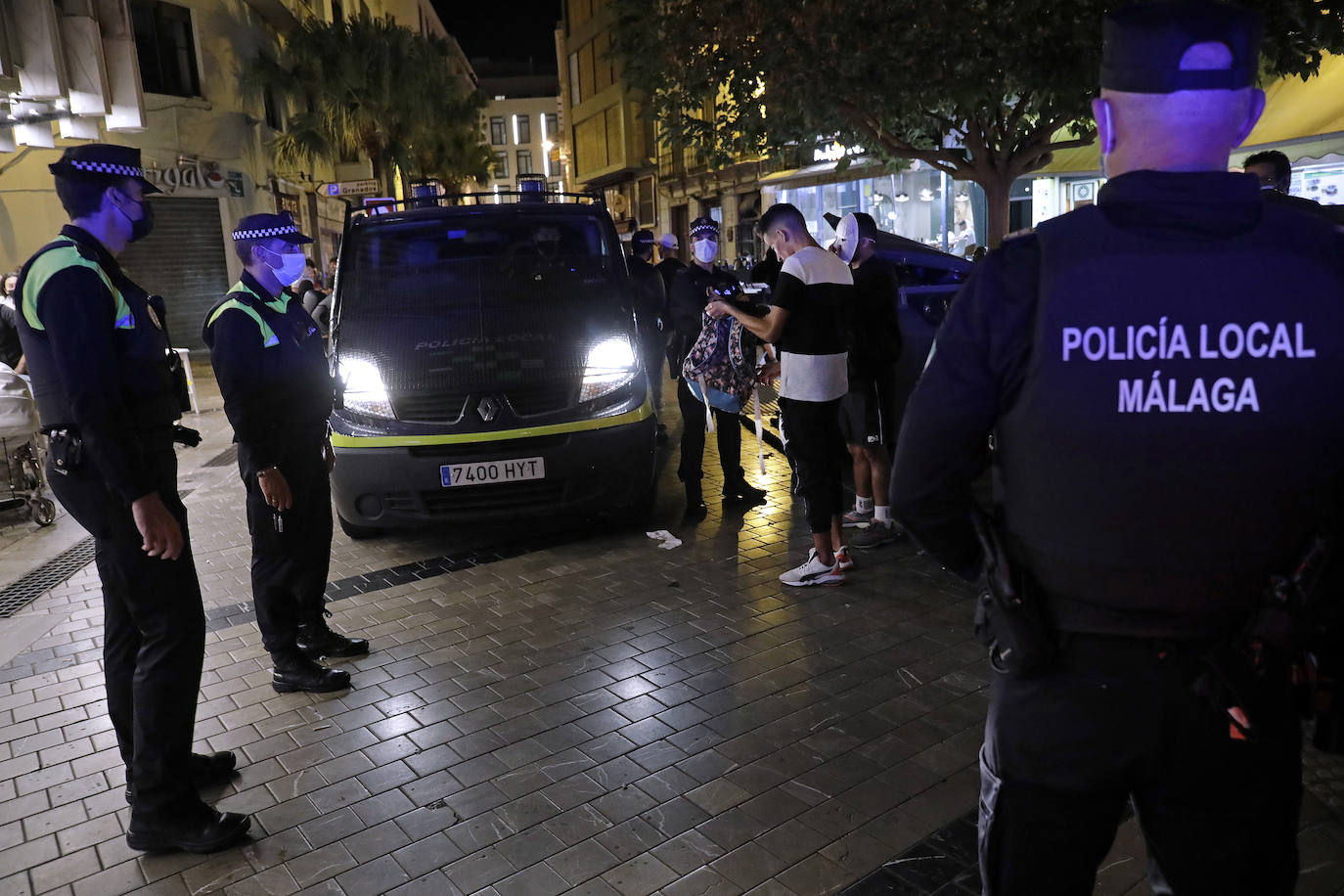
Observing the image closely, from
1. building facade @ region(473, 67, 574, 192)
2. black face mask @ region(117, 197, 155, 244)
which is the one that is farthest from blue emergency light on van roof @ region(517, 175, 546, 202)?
building facade @ region(473, 67, 574, 192)

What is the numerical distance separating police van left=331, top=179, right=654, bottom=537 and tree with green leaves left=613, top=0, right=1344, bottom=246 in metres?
5.27

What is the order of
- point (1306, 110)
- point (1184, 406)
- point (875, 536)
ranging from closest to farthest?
point (1184, 406), point (875, 536), point (1306, 110)

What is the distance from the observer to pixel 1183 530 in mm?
1516

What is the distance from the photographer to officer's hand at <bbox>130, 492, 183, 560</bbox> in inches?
108

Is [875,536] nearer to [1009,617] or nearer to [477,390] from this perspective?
[477,390]

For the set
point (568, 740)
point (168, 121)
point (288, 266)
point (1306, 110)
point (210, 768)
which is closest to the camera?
point (210, 768)

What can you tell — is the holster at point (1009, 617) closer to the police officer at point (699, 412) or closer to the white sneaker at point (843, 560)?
the white sneaker at point (843, 560)

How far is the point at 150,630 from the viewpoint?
2.89 m

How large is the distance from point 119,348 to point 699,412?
163 inches

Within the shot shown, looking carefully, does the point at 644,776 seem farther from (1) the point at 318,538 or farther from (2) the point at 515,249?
(2) the point at 515,249

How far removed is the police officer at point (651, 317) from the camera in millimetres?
6617

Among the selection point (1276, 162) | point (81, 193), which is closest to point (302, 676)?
point (81, 193)

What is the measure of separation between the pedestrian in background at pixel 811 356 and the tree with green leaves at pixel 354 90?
69.2 ft

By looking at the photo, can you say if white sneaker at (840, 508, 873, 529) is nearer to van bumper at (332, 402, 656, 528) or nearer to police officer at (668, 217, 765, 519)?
police officer at (668, 217, 765, 519)
